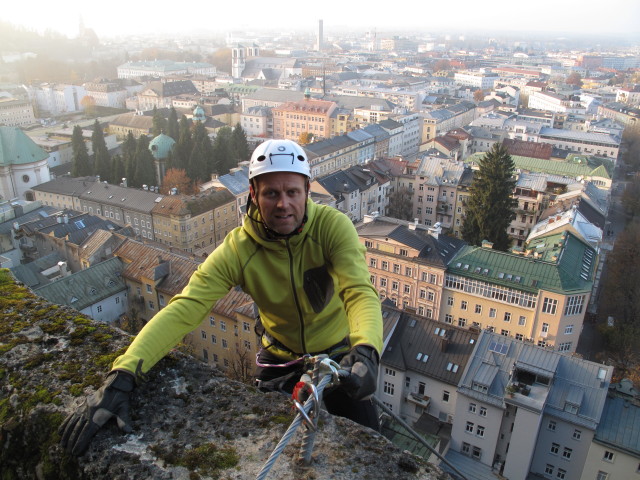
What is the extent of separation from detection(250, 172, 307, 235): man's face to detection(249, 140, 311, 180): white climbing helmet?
10cm

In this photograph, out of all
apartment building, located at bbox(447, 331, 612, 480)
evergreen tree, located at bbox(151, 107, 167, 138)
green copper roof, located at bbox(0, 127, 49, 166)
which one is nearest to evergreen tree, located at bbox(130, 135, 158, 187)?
green copper roof, located at bbox(0, 127, 49, 166)

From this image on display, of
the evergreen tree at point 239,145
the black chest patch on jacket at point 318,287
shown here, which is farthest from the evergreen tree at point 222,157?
the black chest patch on jacket at point 318,287

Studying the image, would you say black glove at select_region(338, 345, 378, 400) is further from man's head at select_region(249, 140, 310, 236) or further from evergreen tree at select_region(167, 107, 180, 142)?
evergreen tree at select_region(167, 107, 180, 142)

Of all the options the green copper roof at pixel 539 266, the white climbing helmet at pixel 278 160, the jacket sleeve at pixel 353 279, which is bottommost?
the green copper roof at pixel 539 266

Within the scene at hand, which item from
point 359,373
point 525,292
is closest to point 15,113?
point 525,292

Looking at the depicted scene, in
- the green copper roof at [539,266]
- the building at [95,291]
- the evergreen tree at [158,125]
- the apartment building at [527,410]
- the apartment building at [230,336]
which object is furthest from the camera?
the evergreen tree at [158,125]

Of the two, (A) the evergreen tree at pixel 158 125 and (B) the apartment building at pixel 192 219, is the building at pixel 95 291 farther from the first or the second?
(A) the evergreen tree at pixel 158 125

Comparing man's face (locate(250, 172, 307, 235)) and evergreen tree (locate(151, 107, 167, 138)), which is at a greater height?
man's face (locate(250, 172, 307, 235))

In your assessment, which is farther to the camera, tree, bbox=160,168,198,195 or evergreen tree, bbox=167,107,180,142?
evergreen tree, bbox=167,107,180,142

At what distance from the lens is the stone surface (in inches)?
168

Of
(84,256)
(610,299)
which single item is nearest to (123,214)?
(84,256)

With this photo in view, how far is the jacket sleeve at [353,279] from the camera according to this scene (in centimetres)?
503

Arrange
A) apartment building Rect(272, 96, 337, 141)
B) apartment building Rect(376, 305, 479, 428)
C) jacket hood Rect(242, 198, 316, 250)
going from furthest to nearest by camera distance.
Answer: apartment building Rect(272, 96, 337, 141) → apartment building Rect(376, 305, 479, 428) → jacket hood Rect(242, 198, 316, 250)

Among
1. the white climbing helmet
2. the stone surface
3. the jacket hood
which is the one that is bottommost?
A: the stone surface
